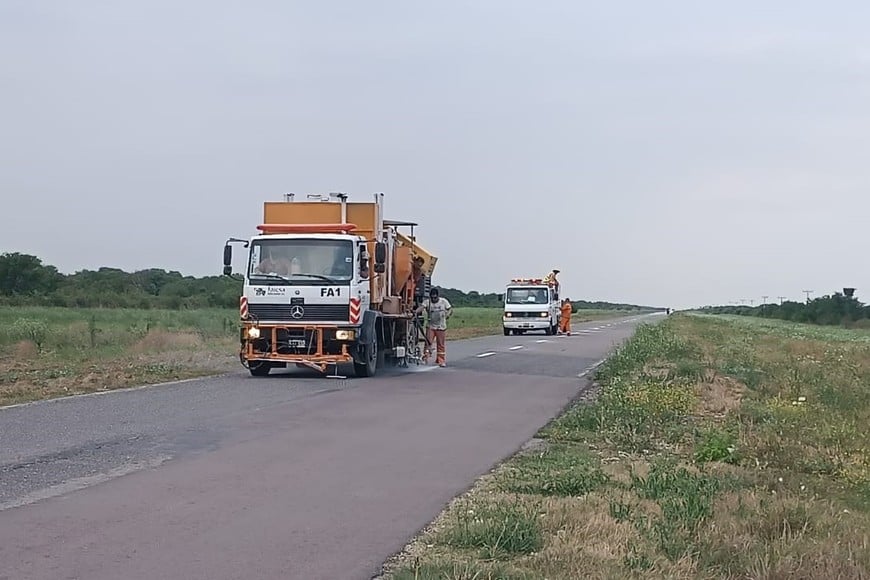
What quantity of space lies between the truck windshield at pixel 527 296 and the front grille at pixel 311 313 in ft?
105

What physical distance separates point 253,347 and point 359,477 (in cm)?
1147

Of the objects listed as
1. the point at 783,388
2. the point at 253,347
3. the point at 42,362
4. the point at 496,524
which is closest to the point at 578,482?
the point at 496,524

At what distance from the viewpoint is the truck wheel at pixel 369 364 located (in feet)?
69.9

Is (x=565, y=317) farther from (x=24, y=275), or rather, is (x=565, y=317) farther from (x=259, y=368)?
(x=24, y=275)

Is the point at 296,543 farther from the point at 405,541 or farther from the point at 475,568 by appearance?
the point at 475,568

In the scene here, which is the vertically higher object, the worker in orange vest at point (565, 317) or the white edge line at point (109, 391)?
the worker in orange vest at point (565, 317)

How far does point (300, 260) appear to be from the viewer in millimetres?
21078

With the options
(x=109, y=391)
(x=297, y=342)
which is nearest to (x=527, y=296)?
(x=297, y=342)

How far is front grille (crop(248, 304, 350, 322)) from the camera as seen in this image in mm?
20719

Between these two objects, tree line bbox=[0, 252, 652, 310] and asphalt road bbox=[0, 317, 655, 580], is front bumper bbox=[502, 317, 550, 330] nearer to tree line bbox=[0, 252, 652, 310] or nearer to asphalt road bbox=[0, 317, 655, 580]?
tree line bbox=[0, 252, 652, 310]

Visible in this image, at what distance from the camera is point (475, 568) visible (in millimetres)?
6254

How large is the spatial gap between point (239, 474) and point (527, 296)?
43228 millimetres

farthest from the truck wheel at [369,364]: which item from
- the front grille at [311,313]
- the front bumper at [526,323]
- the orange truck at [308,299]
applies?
the front bumper at [526,323]

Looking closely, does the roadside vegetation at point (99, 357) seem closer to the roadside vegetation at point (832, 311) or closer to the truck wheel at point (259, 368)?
the truck wheel at point (259, 368)
